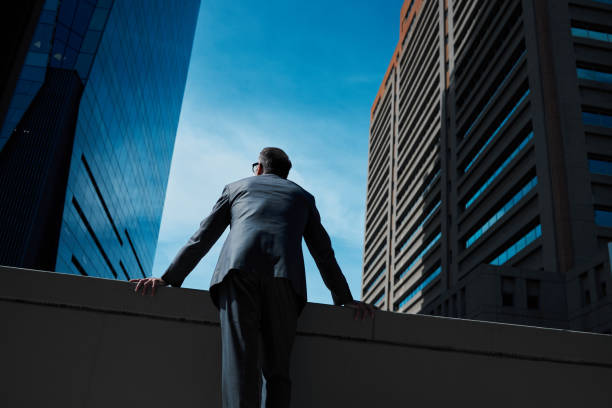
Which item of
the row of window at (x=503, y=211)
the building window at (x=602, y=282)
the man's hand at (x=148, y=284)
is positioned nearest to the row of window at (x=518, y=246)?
the row of window at (x=503, y=211)

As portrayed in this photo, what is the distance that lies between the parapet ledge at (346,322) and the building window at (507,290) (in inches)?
1212

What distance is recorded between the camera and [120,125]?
42.3 metres

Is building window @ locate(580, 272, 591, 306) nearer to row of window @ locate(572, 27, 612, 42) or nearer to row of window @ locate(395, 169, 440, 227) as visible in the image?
row of window @ locate(572, 27, 612, 42)

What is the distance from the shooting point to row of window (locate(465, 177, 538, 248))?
3547 cm

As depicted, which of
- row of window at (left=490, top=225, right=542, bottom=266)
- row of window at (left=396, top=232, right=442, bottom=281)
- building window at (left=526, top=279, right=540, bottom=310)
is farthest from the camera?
row of window at (left=396, top=232, right=442, bottom=281)

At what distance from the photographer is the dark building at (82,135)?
28.1 metres

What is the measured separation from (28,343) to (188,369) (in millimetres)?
922

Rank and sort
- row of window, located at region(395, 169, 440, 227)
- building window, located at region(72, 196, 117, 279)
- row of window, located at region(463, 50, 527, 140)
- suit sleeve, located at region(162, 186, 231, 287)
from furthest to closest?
row of window, located at region(395, 169, 440, 227) → row of window, located at region(463, 50, 527, 140) → building window, located at region(72, 196, 117, 279) → suit sleeve, located at region(162, 186, 231, 287)

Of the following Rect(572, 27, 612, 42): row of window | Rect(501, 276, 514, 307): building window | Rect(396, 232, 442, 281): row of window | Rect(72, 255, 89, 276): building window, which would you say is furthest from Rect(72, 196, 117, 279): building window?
Rect(572, 27, 612, 42): row of window

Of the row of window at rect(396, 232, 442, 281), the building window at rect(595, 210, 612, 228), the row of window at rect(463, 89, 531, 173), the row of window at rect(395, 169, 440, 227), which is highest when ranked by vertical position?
the row of window at rect(395, 169, 440, 227)

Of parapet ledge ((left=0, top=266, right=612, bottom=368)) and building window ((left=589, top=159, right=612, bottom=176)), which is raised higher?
building window ((left=589, top=159, right=612, bottom=176))

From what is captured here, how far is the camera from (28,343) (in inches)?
108

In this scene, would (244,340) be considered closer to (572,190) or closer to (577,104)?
(572,190)

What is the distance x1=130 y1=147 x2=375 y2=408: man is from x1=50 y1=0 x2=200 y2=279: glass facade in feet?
106
